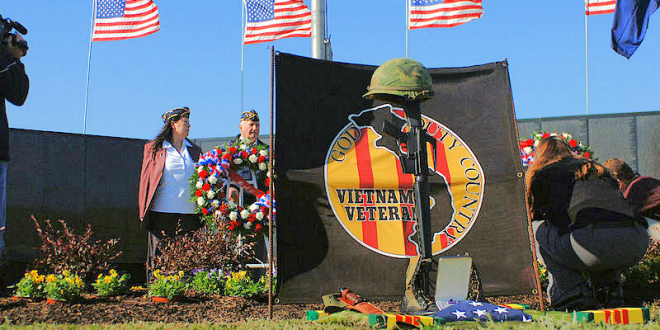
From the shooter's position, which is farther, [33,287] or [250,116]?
[250,116]

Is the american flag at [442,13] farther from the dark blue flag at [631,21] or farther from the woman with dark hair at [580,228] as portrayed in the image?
the woman with dark hair at [580,228]

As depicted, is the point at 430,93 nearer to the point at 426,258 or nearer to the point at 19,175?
the point at 426,258

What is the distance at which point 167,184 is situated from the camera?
24.9ft

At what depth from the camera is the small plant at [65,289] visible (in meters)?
6.35

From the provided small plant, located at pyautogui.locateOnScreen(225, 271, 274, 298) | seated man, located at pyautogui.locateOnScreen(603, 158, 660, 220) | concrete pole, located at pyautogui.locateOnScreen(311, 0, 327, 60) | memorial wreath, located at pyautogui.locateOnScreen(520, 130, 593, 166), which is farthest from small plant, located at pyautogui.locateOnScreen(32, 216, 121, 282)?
memorial wreath, located at pyautogui.locateOnScreen(520, 130, 593, 166)

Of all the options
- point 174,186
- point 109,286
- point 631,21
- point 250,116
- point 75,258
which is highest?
point 631,21

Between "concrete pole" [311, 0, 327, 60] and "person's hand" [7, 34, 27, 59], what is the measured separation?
4811 millimetres

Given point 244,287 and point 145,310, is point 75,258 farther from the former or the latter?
point 244,287

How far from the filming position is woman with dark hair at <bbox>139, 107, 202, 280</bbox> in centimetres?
748

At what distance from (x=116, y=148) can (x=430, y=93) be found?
276 inches

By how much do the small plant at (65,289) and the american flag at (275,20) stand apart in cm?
619

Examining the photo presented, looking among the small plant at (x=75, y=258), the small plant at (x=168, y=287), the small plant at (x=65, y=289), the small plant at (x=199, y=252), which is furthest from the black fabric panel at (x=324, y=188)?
the small plant at (x=75, y=258)

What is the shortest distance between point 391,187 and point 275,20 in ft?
23.4

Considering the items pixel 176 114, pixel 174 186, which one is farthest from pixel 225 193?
pixel 176 114
